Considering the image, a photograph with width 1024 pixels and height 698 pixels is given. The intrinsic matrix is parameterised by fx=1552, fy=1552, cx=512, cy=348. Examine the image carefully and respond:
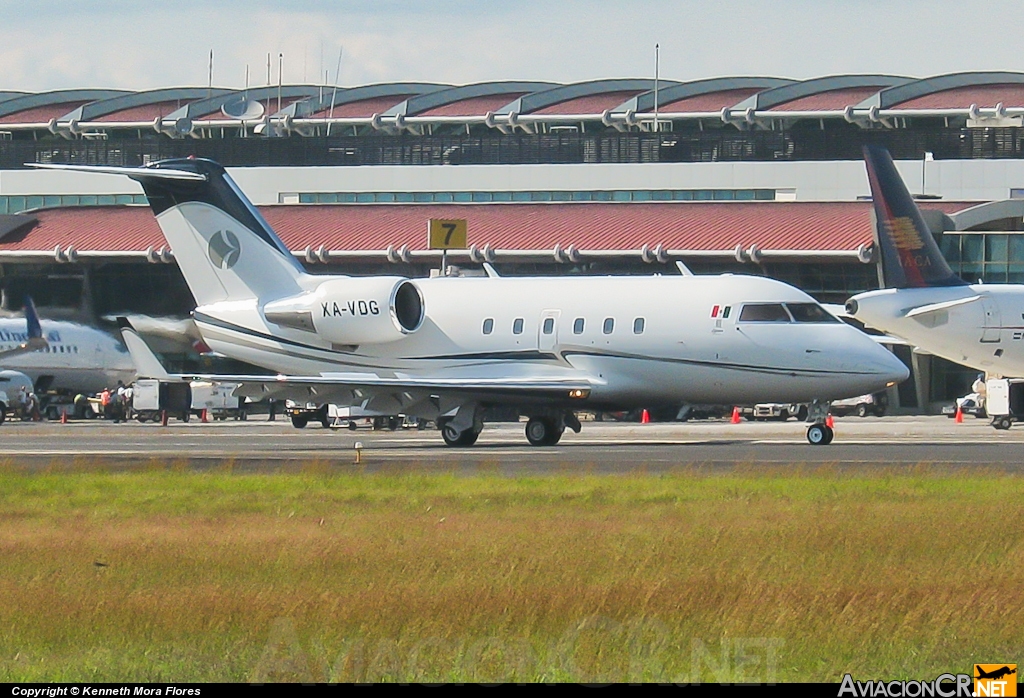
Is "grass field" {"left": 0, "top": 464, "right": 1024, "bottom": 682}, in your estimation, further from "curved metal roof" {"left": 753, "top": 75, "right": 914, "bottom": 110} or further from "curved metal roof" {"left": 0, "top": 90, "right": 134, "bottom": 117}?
"curved metal roof" {"left": 0, "top": 90, "right": 134, "bottom": 117}

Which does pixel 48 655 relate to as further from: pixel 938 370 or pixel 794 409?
pixel 938 370

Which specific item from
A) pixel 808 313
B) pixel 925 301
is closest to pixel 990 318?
pixel 925 301

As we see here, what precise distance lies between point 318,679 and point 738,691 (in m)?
2.18

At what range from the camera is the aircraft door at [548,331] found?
108 feet

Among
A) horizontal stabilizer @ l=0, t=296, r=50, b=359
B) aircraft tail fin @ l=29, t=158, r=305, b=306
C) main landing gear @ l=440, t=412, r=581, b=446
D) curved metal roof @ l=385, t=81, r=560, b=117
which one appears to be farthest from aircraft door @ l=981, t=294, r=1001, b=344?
curved metal roof @ l=385, t=81, r=560, b=117

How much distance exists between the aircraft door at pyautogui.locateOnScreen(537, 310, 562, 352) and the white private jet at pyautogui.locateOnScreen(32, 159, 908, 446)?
0.10 feet

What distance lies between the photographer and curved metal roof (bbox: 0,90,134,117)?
88750mm

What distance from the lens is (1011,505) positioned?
1631 centimetres

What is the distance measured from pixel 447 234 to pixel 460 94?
93.3 ft

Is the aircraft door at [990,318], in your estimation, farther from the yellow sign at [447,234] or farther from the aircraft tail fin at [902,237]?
the yellow sign at [447,234]

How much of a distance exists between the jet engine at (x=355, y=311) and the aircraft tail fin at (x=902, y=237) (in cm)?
1497

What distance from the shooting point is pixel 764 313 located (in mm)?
30984

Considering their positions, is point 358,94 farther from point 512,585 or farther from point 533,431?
point 512,585

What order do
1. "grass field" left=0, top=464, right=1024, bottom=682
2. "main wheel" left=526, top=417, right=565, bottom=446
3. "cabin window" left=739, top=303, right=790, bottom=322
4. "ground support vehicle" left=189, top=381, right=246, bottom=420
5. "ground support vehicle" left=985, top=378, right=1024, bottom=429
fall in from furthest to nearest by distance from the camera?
"ground support vehicle" left=189, top=381, right=246, bottom=420 < "ground support vehicle" left=985, top=378, right=1024, bottom=429 < "main wheel" left=526, top=417, right=565, bottom=446 < "cabin window" left=739, top=303, right=790, bottom=322 < "grass field" left=0, top=464, right=1024, bottom=682
